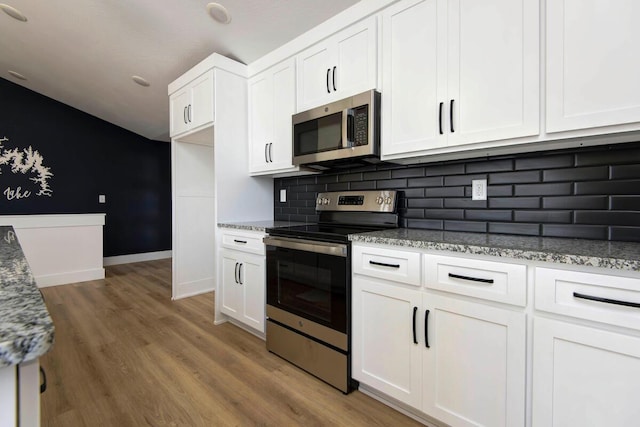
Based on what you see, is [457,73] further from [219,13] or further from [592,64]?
[219,13]

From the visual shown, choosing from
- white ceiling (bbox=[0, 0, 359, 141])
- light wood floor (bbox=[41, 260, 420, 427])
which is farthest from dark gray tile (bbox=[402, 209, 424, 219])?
white ceiling (bbox=[0, 0, 359, 141])

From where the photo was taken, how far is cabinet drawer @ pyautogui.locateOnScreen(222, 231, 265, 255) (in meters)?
2.33

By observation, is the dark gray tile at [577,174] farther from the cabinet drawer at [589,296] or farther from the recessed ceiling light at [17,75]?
the recessed ceiling light at [17,75]

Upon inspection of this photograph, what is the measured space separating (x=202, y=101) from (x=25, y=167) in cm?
376

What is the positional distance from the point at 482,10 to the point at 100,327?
3.63m

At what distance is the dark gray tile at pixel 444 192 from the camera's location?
185 cm

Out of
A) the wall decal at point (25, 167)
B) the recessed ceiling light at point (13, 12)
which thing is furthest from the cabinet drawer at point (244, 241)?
the wall decal at point (25, 167)

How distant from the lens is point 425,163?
1.99 meters

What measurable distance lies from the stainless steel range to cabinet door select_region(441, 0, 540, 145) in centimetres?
72

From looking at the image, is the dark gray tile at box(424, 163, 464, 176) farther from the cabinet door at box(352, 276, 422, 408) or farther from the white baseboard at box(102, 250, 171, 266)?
the white baseboard at box(102, 250, 171, 266)

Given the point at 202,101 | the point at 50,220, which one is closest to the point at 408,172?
the point at 202,101

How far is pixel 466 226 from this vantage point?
181 cm

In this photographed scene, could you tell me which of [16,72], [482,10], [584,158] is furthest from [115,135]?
[584,158]

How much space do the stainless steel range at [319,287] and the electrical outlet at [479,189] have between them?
48 centimetres
